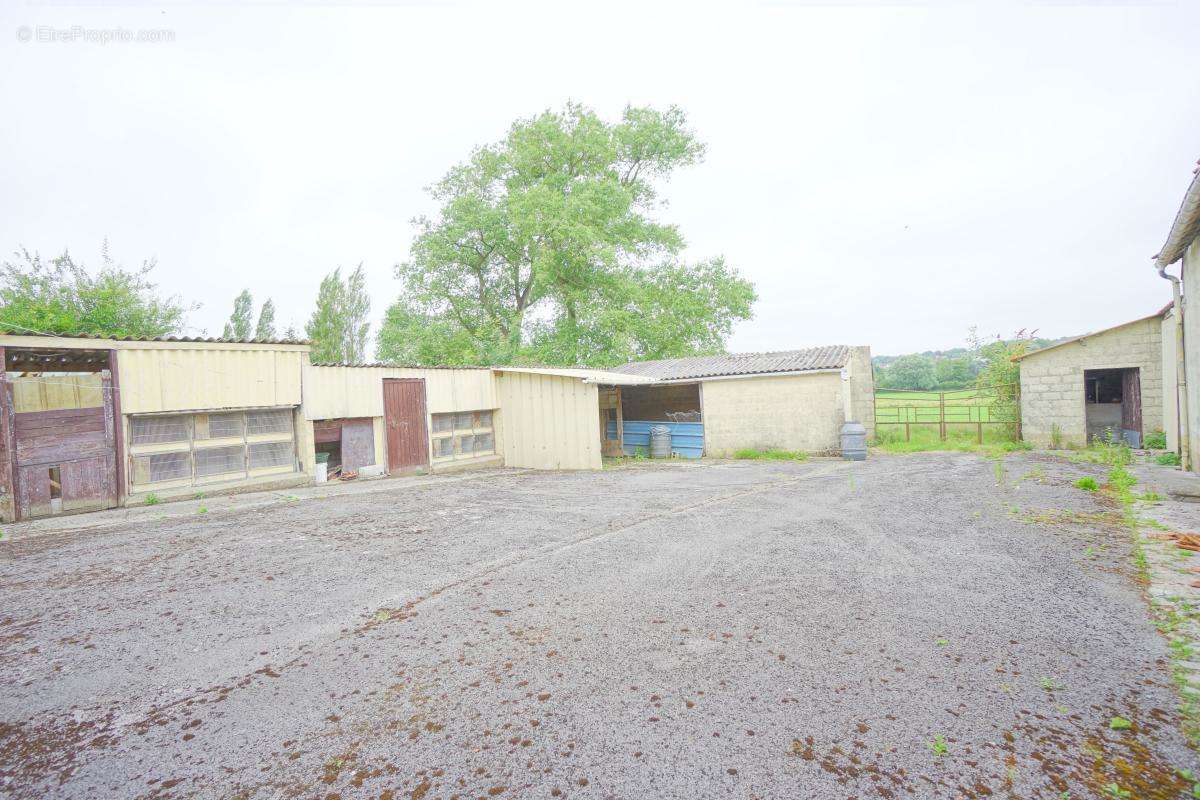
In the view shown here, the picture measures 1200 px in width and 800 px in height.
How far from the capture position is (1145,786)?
208cm

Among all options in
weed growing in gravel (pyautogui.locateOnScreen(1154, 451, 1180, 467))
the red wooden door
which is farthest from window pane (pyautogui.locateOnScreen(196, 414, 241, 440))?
weed growing in gravel (pyautogui.locateOnScreen(1154, 451, 1180, 467))

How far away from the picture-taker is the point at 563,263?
23.6m

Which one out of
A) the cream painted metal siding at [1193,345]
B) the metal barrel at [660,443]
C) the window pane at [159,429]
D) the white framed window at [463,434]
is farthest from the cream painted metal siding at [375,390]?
the cream painted metal siding at [1193,345]

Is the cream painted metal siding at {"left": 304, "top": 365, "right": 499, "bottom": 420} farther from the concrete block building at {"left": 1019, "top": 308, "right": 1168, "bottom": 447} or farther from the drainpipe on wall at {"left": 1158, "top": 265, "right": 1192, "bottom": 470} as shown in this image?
the concrete block building at {"left": 1019, "top": 308, "right": 1168, "bottom": 447}

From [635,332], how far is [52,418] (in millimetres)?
18598

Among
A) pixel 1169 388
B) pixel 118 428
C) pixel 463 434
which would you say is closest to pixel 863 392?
pixel 1169 388

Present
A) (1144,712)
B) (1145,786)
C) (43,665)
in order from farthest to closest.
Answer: (43,665)
(1144,712)
(1145,786)

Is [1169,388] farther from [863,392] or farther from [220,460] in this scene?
[220,460]

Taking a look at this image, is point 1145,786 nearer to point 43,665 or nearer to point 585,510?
point 43,665

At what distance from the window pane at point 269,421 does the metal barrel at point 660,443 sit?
9.60m

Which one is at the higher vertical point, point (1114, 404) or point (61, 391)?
point (61, 391)

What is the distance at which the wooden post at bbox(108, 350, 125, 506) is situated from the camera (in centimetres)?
868

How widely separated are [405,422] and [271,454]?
2.93 meters

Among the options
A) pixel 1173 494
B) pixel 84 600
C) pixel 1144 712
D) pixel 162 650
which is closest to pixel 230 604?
pixel 162 650
